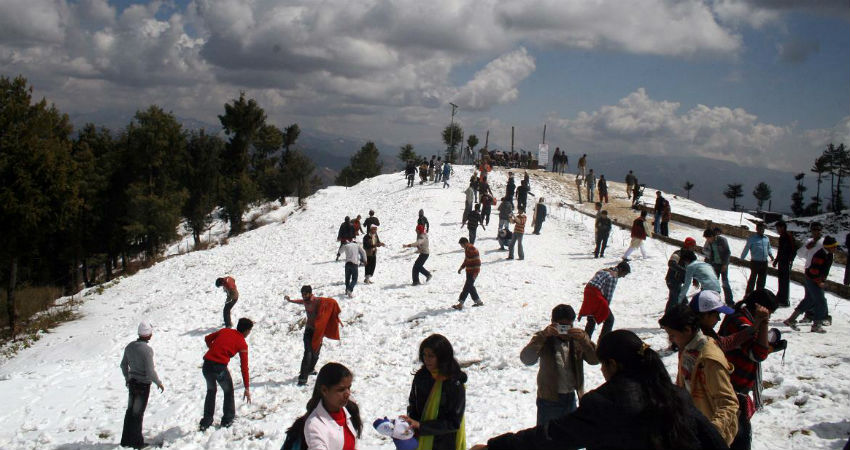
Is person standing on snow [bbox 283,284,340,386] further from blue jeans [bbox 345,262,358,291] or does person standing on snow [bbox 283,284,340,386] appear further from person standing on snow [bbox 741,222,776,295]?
person standing on snow [bbox 741,222,776,295]

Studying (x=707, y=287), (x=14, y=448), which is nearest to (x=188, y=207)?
(x=14, y=448)

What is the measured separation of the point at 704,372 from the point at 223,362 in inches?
265

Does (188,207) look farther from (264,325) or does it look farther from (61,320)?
(264,325)

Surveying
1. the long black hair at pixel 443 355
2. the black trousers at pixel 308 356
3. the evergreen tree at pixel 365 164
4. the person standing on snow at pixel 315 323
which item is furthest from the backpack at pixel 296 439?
the evergreen tree at pixel 365 164

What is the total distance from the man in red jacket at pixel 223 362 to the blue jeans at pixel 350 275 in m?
7.03

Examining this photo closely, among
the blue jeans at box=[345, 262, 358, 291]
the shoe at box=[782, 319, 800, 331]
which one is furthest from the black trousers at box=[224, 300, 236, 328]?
the shoe at box=[782, 319, 800, 331]

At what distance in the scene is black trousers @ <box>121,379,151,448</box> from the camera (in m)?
7.81

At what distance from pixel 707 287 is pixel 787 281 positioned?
339cm

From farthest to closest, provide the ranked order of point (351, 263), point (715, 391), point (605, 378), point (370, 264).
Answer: point (370, 264) < point (351, 263) < point (715, 391) < point (605, 378)

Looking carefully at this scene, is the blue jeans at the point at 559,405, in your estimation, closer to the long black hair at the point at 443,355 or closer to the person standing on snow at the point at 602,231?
the long black hair at the point at 443,355

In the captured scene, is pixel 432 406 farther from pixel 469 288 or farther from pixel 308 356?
pixel 469 288

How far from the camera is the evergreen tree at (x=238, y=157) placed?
48.3 metres

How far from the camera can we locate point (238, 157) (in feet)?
172

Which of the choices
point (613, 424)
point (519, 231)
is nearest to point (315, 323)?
point (613, 424)
